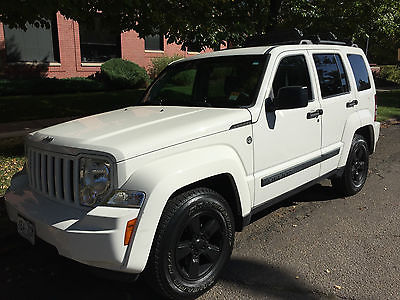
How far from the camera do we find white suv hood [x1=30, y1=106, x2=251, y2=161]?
8.71 ft

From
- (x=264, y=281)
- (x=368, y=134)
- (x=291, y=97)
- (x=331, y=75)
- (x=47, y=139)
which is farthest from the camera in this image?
(x=368, y=134)

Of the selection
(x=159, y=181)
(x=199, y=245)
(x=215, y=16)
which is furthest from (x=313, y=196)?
(x=215, y=16)

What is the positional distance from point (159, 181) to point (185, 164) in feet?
0.93

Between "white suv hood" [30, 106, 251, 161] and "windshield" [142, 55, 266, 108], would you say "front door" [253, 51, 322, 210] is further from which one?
"white suv hood" [30, 106, 251, 161]

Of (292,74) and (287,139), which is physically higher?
(292,74)

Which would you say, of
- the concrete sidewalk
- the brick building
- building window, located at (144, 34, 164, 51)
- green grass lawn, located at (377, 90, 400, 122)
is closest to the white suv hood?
the concrete sidewalk

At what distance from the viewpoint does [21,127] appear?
29.0ft

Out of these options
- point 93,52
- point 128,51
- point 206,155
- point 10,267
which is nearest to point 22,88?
point 93,52

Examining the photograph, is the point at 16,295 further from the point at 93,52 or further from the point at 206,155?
the point at 93,52

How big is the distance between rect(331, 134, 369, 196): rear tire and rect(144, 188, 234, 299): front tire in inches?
93.1

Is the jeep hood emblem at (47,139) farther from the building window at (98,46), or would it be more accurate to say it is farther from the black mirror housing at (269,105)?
the building window at (98,46)

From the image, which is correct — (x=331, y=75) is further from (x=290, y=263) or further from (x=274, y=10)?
(x=274, y=10)

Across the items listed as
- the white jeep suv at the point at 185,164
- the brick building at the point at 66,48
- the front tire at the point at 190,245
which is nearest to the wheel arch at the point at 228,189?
the white jeep suv at the point at 185,164

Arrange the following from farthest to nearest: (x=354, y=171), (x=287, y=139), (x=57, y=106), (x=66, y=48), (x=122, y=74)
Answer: (x=66, y=48)
(x=122, y=74)
(x=57, y=106)
(x=354, y=171)
(x=287, y=139)
